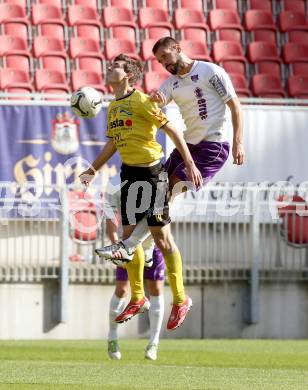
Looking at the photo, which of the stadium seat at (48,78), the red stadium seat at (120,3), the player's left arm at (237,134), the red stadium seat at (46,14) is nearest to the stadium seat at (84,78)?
the stadium seat at (48,78)

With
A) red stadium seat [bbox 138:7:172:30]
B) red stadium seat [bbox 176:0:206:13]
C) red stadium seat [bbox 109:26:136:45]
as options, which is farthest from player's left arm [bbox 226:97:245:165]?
red stadium seat [bbox 176:0:206:13]

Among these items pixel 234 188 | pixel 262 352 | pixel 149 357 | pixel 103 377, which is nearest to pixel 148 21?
pixel 234 188

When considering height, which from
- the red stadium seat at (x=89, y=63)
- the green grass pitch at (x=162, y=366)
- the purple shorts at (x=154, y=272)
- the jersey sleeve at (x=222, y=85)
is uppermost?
the red stadium seat at (x=89, y=63)

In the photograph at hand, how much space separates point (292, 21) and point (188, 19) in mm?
1752

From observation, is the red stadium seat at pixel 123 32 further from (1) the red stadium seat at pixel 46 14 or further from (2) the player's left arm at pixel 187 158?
(2) the player's left arm at pixel 187 158

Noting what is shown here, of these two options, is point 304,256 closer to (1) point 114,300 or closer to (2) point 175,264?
(1) point 114,300

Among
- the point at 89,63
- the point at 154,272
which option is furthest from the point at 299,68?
the point at 154,272

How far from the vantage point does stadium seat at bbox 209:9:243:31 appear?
20.2 metres

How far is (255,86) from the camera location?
19.4m

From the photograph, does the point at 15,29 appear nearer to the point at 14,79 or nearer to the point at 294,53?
the point at 14,79

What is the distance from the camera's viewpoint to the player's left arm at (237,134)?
9.31 m

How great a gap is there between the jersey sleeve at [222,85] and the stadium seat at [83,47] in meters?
9.43

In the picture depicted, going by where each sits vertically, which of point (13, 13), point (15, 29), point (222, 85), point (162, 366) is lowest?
point (162, 366)

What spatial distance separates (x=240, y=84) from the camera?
754 inches
